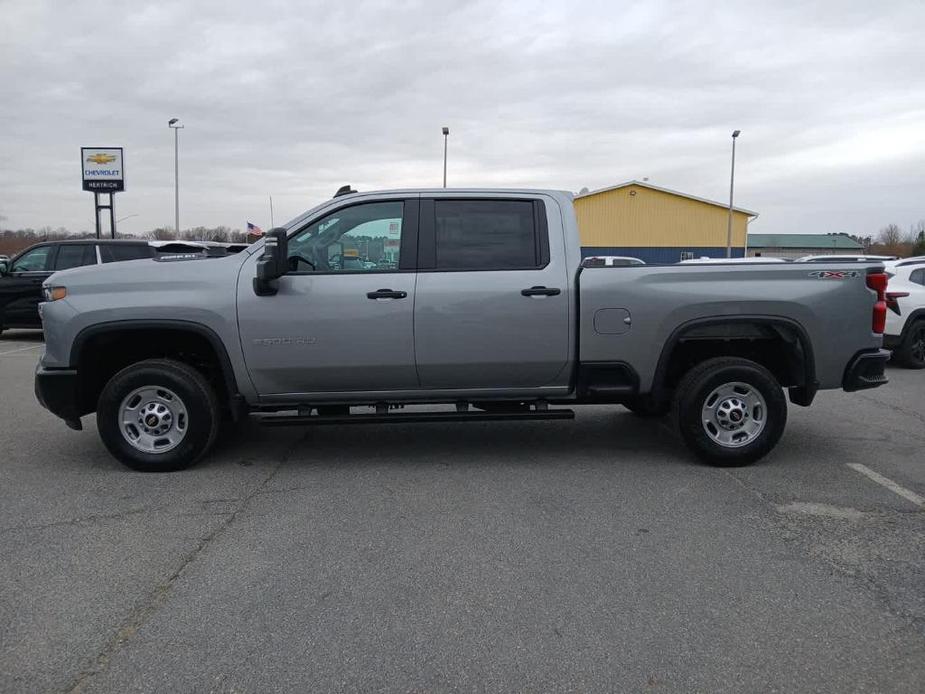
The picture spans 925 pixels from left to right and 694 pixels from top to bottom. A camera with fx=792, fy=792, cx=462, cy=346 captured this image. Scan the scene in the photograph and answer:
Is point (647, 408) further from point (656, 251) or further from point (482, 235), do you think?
point (656, 251)

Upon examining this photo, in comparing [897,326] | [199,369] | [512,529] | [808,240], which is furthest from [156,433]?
[808,240]

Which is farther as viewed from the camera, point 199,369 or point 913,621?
point 199,369

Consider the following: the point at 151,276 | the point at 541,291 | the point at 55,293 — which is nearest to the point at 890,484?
the point at 541,291

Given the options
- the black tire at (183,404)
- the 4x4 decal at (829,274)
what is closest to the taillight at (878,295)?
the 4x4 decal at (829,274)

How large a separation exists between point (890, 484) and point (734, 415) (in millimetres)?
1145

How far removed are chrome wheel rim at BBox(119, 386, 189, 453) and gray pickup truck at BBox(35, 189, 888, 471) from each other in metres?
0.01

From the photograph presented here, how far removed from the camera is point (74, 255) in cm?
1481

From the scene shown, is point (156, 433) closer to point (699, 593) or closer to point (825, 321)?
point (699, 593)

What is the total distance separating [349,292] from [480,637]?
299 centimetres

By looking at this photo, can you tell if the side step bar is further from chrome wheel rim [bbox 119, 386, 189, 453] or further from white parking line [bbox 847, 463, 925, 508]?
white parking line [bbox 847, 463, 925, 508]

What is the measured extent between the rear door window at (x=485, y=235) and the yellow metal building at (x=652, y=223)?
149 feet

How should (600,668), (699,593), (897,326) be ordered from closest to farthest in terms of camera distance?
(600,668) → (699,593) → (897,326)

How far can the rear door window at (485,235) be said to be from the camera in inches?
232

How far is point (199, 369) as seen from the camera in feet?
20.7
